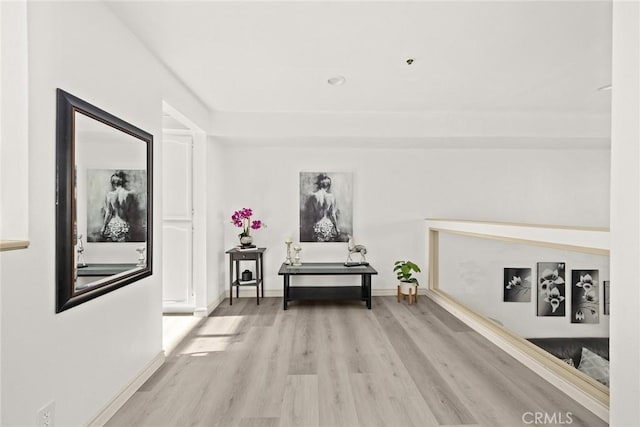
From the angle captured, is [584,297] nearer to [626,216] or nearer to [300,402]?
[626,216]

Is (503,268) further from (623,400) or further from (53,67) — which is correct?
(53,67)

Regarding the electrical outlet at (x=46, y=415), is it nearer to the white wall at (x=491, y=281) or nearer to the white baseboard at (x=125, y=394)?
the white baseboard at (x=125, y=394)

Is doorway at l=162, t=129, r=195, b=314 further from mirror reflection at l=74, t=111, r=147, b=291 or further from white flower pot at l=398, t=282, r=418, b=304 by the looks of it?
white flower pot at l=398, t=282, r=418, b=304

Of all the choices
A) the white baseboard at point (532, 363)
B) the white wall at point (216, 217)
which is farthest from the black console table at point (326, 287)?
the white baseboard at point (532, 363)

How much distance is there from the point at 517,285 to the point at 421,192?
1735 millimetres

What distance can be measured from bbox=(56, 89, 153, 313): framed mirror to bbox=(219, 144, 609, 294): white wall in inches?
97.6

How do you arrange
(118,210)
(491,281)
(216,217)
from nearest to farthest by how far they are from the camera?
(118,210), (216,217), (491,281)

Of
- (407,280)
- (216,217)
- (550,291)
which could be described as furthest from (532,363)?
(216,217)

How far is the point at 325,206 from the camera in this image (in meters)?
4.83

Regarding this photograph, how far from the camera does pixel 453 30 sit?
2.26 m

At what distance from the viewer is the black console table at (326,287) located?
4.20 m

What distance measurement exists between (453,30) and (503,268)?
3365mm

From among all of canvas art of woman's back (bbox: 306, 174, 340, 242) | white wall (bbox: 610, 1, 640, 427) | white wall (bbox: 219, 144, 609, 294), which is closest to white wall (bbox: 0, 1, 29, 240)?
white wall (bbox: 610, 1, 640, 427)

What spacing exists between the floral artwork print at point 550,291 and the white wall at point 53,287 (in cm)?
400
